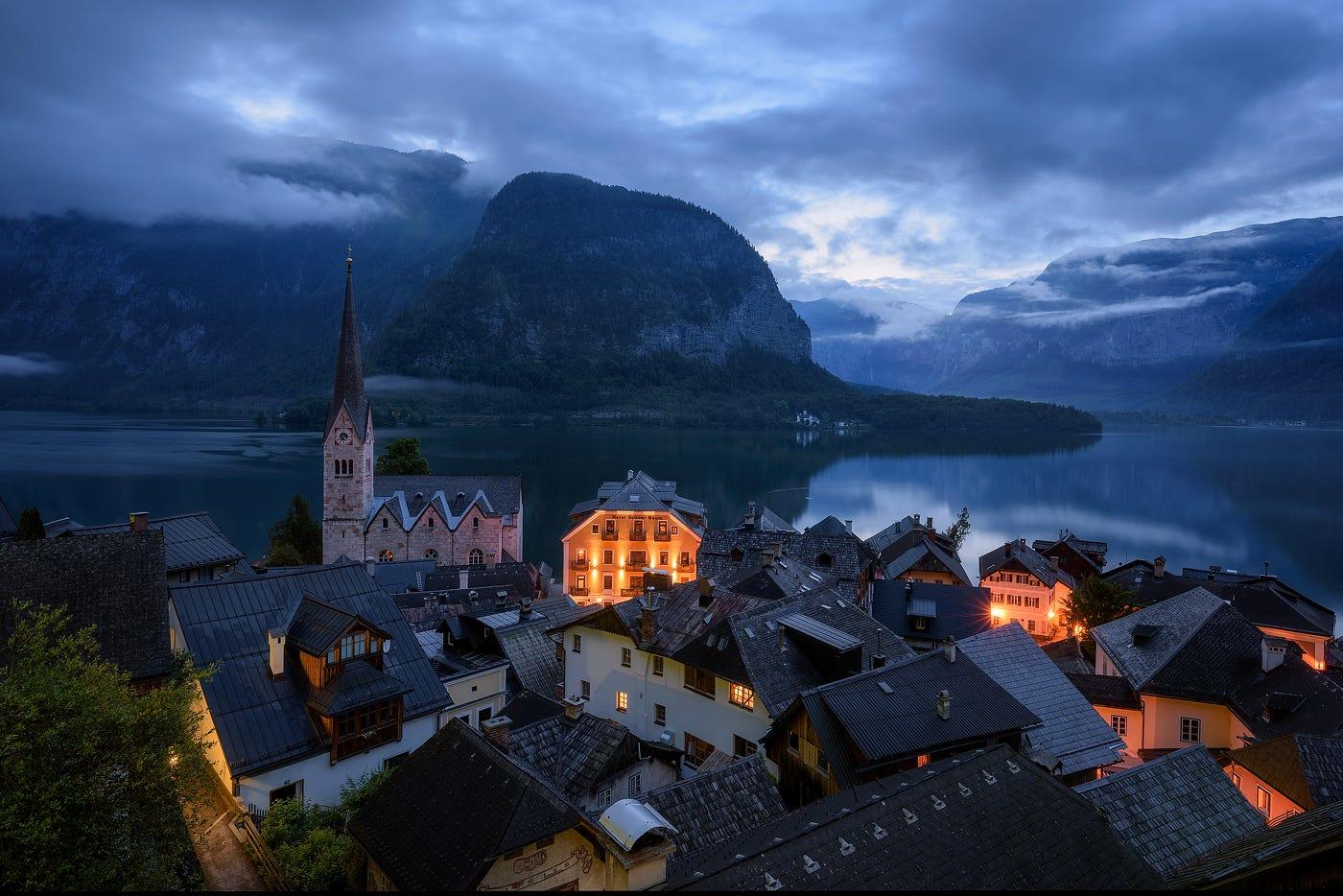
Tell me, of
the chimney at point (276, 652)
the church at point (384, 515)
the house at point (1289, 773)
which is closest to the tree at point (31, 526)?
the church at point (384, 515)

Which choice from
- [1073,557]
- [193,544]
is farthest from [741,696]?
[1073,557]

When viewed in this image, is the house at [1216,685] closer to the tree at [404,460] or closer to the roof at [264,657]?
the roof at [264,657]

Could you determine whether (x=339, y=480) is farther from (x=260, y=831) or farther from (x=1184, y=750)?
(x=1184, y=750)

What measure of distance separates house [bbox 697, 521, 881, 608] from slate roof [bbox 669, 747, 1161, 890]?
27.7m

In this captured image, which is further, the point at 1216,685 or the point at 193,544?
the point at 193,544

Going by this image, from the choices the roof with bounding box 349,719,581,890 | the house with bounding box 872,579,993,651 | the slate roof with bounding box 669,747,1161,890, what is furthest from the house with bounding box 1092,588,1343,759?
the roof with bounding box 349,719,581,890

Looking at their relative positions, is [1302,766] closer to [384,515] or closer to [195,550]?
[195,550]

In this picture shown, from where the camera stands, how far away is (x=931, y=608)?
41469 mm

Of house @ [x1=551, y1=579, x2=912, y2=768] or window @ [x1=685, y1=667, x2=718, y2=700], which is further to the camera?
window @ [x1=685, y1=667, x2=718, y2=700]

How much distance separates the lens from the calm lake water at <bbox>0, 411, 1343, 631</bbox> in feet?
309

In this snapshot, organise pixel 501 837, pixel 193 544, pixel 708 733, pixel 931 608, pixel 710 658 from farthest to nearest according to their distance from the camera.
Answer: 1. pixel 931 608
2. pixel 193 544
3. pixel 708 733
4. pixel 710 658
5. pixel 501 837

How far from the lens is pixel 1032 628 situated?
185 feet

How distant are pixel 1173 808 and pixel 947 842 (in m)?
8.23

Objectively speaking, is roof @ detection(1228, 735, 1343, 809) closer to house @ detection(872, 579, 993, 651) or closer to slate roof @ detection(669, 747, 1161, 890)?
slate roof @ detection(669, 747, 1161, 890)
